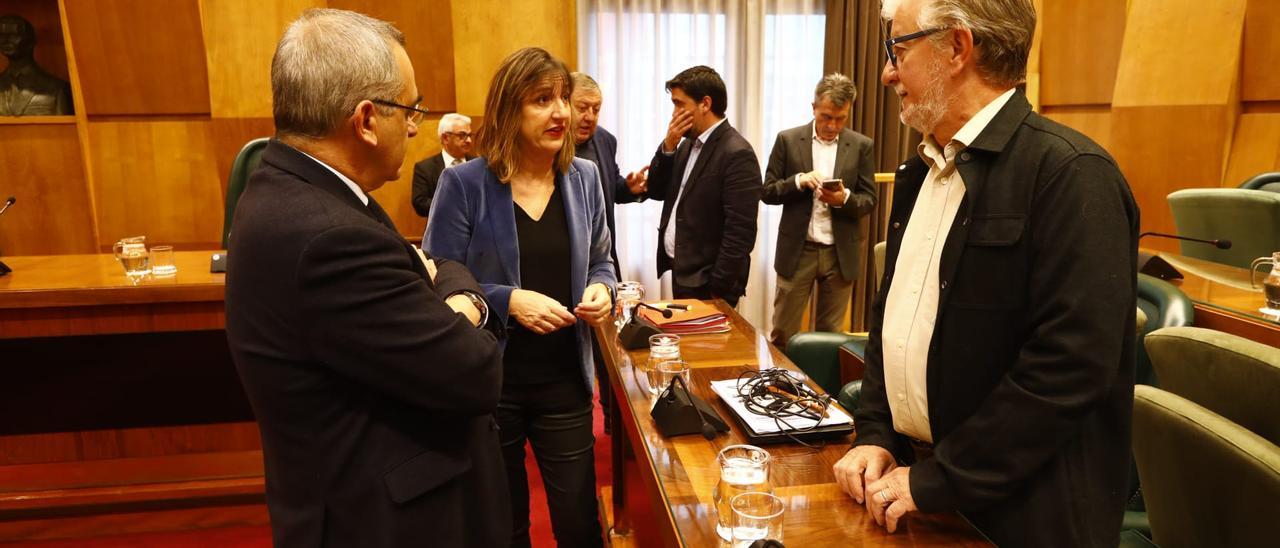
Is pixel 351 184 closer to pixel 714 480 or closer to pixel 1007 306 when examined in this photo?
pixel 714 480

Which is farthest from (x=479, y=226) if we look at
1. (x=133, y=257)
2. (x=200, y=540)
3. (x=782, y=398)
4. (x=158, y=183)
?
(x=158, y=183)

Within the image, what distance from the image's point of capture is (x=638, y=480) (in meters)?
2.11

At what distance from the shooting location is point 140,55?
4191 millimetres

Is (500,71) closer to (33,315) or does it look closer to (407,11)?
(33,315)

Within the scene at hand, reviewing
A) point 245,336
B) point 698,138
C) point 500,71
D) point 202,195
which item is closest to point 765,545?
point 245,336

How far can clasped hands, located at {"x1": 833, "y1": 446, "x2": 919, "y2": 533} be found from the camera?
114 cm

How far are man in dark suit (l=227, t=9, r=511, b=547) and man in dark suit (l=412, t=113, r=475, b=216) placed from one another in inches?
116

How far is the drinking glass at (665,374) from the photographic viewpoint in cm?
169

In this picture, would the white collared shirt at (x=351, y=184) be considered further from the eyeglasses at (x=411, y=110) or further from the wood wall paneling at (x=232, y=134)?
the wood wall paneling at (x=232, y=134)

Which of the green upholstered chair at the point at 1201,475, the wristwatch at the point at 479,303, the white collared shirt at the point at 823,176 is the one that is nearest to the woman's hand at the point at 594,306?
the wristwatch at the point at 479,303

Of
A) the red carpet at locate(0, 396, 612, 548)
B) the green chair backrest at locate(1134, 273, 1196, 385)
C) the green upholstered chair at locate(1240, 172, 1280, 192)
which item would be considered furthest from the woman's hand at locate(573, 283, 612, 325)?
the green upholstered chair at locate(1240, 172, 1280, 192)

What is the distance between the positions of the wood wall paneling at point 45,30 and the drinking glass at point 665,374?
432 centimetres

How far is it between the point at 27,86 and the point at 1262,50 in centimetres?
640

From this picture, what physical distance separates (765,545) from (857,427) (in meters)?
0.43
